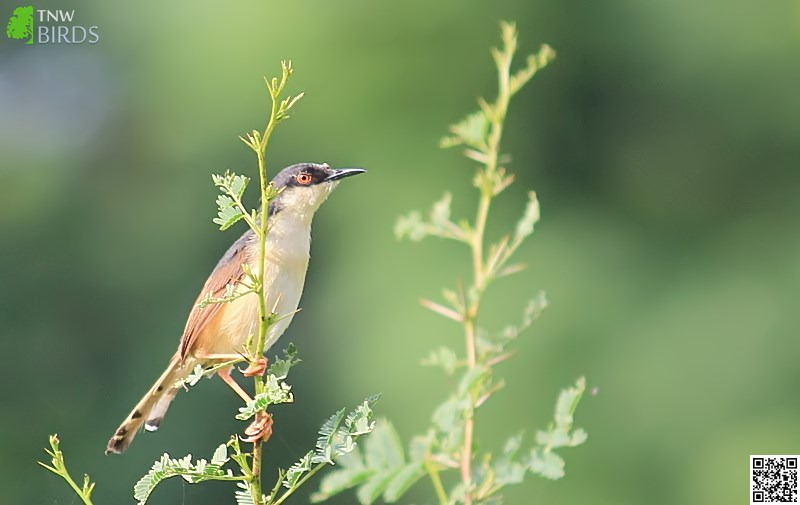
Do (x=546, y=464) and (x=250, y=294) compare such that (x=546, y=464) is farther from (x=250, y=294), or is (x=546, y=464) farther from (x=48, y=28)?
(x=48, y=28)

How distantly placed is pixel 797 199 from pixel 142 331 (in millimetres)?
7917

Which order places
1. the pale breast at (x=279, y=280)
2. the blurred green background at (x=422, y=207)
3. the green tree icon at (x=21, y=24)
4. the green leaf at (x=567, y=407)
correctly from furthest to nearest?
the green tree icon at (x=21, y=24)
the blurred green background at (x=422, y=207)
the pale breast at (x=279, y=280)
the green leaf at (x=567, y=407)

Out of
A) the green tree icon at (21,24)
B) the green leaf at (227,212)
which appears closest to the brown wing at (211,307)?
the green leaf at (227,212)

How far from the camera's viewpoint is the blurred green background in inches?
441

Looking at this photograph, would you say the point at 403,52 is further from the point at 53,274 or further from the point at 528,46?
the point at 53,274

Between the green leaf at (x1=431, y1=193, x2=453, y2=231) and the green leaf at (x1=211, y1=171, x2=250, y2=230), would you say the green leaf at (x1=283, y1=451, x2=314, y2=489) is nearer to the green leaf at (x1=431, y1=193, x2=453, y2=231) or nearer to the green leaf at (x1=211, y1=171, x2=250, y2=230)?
the green leaf at (x1=211, y1=171, x2=250, y2=230)

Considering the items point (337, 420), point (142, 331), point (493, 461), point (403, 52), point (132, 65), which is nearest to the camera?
point (493, 461)

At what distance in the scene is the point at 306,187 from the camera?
12.5 ft

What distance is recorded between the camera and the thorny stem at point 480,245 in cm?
103

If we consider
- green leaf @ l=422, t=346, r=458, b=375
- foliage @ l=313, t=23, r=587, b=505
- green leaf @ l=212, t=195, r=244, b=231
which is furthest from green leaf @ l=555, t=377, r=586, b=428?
green leaf @ l=212, t=195, r=244, b=231

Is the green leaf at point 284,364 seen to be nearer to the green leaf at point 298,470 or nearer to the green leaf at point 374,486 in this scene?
the green leaf at point 298,470

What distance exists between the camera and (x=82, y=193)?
45.4ft

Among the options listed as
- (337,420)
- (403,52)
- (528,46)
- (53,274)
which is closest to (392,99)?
(403,52)

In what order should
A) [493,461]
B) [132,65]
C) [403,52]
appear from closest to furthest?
[493,461], [403,52], [132,65]
